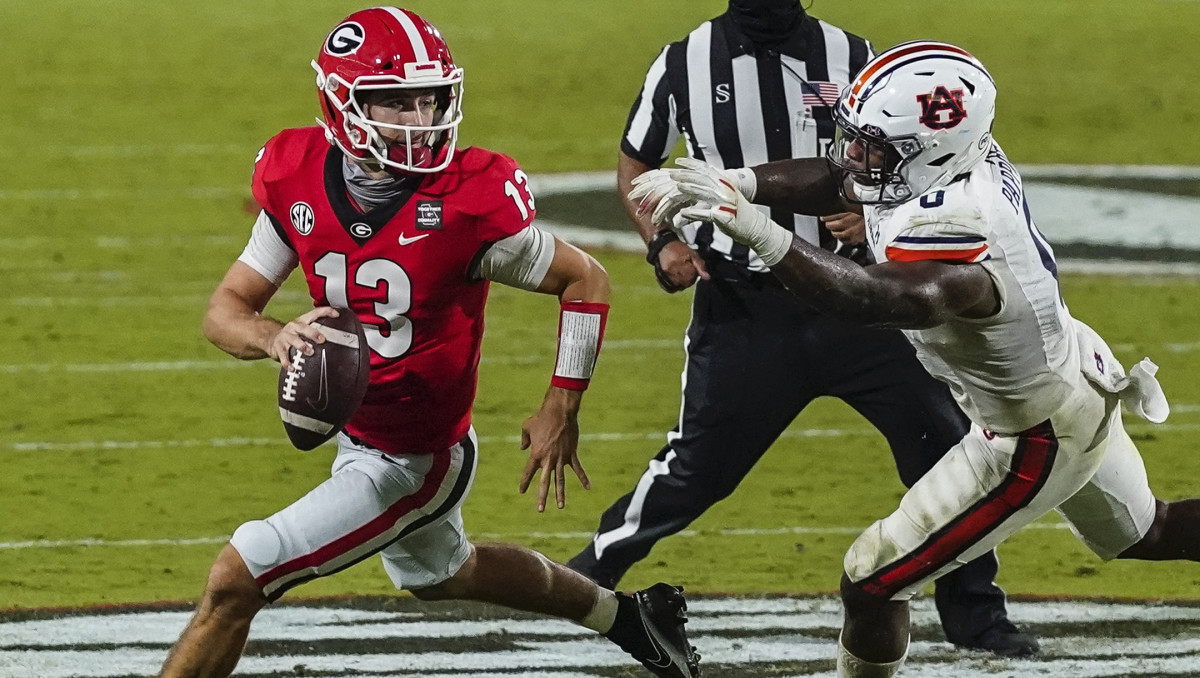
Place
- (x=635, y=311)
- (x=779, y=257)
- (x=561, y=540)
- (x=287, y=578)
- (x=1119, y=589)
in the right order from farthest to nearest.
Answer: (x=635, y=311) < (x=561, y=540) < (x=1119, y=589) < (x=287, y=578) < (x=779, y=257)

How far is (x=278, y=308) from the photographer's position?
325 inches

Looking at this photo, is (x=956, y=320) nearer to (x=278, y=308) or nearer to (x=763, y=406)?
(x=763, y=406)

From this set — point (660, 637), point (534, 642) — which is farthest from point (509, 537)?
point (660, 637)

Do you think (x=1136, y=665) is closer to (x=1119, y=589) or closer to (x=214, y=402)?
(x=1119, y=589)

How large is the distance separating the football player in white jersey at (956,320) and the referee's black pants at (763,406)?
1.74 feet

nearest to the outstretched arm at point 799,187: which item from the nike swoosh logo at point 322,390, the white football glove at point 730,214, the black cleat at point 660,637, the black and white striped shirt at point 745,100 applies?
the black and white striped shirt at point 745,100

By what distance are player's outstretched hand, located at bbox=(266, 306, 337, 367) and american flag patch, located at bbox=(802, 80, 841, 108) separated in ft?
5.18

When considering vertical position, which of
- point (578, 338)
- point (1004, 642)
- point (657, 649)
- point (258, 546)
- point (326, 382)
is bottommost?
point (1004, 642)

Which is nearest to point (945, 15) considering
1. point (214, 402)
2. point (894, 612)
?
point (214, 402)

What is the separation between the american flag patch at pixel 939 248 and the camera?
3.74 metres

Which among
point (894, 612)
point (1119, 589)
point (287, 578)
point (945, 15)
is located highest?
point (287, 578)

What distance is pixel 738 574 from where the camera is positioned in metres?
5.45

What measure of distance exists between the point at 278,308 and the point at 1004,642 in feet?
14.3

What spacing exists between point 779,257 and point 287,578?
121 cm
